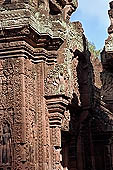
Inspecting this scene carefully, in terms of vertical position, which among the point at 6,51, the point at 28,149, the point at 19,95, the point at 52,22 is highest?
the point at 52,22

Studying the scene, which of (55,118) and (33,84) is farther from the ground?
(33,84)

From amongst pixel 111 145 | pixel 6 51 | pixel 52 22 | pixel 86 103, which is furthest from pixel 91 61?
pixel 6 51

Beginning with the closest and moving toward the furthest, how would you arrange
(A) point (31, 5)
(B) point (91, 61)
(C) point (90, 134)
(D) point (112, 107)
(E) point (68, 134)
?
(A) point (31, 5)
(D) point (112, 107)
(E) point (68, 134)
(C) point (90, 134)
(B) point (91, 61)

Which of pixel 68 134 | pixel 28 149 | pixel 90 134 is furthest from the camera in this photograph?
pixel 90 134

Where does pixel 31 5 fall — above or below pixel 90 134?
above

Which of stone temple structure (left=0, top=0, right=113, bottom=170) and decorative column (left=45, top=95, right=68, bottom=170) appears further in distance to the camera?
decorative column (left=45, top=95, right=68, bottom=170)

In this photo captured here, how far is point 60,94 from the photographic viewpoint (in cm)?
873

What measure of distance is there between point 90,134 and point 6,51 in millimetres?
5583

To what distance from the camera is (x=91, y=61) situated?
1429cm

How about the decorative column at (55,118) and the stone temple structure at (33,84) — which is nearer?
the stone temple structure at (33,84)

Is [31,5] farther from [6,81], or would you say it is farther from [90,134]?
[90,134]

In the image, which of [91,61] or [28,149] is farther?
[91,61]

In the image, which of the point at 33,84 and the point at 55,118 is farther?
the point at 55,118

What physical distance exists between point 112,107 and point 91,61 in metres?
3.78
